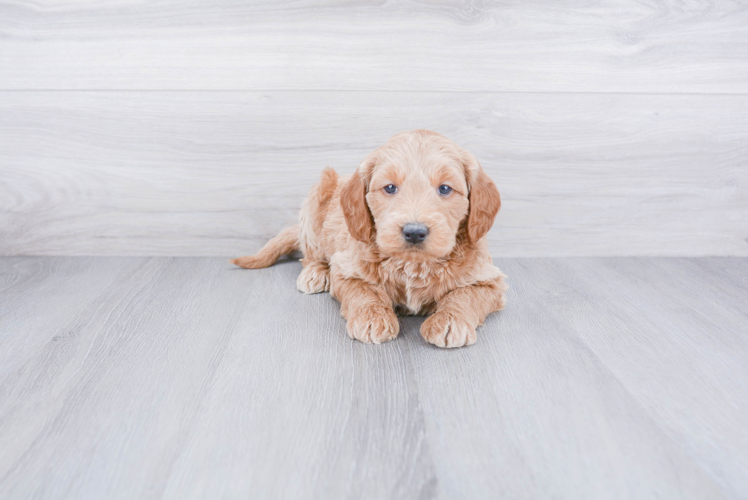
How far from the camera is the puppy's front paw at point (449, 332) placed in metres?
1.34

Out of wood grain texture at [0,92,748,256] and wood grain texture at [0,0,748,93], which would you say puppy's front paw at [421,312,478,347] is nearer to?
wood grain texture at [0,92,748,256]

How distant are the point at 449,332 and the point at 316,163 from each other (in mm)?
1030

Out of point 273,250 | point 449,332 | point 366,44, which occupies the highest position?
point 366,44

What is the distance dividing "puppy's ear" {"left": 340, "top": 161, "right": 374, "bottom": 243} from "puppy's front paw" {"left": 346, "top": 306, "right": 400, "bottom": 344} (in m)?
0.23

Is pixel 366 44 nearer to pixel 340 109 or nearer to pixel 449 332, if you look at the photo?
pixel 340 109

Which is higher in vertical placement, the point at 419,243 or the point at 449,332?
the point at 419,243

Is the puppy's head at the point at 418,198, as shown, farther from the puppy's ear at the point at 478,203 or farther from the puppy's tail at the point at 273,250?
the puppy's tail at the point at 273,250

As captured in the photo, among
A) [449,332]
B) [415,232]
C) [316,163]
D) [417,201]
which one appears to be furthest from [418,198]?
[316,163]

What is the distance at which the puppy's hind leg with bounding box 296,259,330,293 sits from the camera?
5.91 ft

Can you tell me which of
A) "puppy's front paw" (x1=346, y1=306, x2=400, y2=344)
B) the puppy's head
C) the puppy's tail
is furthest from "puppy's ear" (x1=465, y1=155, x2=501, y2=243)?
the puppy's tail

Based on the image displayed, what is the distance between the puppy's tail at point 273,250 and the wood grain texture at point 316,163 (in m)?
→ 0.12

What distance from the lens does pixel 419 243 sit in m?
1.32

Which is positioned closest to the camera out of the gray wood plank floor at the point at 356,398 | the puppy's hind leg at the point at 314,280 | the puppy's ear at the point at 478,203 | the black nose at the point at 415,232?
the gray wood plank floor at the point at 356,398

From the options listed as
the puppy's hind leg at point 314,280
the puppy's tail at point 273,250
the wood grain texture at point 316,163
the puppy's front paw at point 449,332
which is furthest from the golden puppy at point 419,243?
the wood grain texture at point 316,163
